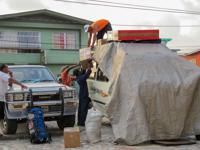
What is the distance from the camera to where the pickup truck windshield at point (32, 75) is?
12.3 metres

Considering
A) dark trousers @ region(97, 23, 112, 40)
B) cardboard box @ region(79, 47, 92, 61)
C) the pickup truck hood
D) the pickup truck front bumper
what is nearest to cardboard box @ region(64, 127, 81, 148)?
the pickup truck front bumper

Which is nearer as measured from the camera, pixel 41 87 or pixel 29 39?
pixel 41 87

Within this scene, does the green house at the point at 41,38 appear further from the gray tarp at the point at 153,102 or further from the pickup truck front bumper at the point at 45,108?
the gray tarp at the point at 153,102

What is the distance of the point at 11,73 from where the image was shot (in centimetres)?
1186

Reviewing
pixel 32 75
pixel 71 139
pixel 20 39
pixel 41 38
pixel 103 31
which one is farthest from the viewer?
pixel 41 38

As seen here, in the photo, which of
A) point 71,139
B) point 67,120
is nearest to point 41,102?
point 67,120

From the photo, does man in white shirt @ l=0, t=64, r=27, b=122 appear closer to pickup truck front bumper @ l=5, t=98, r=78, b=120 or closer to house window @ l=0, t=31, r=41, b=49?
pickup truck front bumper @ l=5, t=98, r=78, b=120

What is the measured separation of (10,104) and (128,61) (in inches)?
120

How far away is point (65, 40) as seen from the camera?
33531 mm

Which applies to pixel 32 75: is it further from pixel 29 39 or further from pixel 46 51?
pixel 29 39

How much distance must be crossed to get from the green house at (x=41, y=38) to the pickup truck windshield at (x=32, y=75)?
19.0m

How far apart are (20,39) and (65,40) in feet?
11.3

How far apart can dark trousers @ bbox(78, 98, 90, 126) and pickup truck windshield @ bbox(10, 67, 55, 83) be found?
3.46 feet

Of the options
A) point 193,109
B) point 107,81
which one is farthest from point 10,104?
point 193,109
